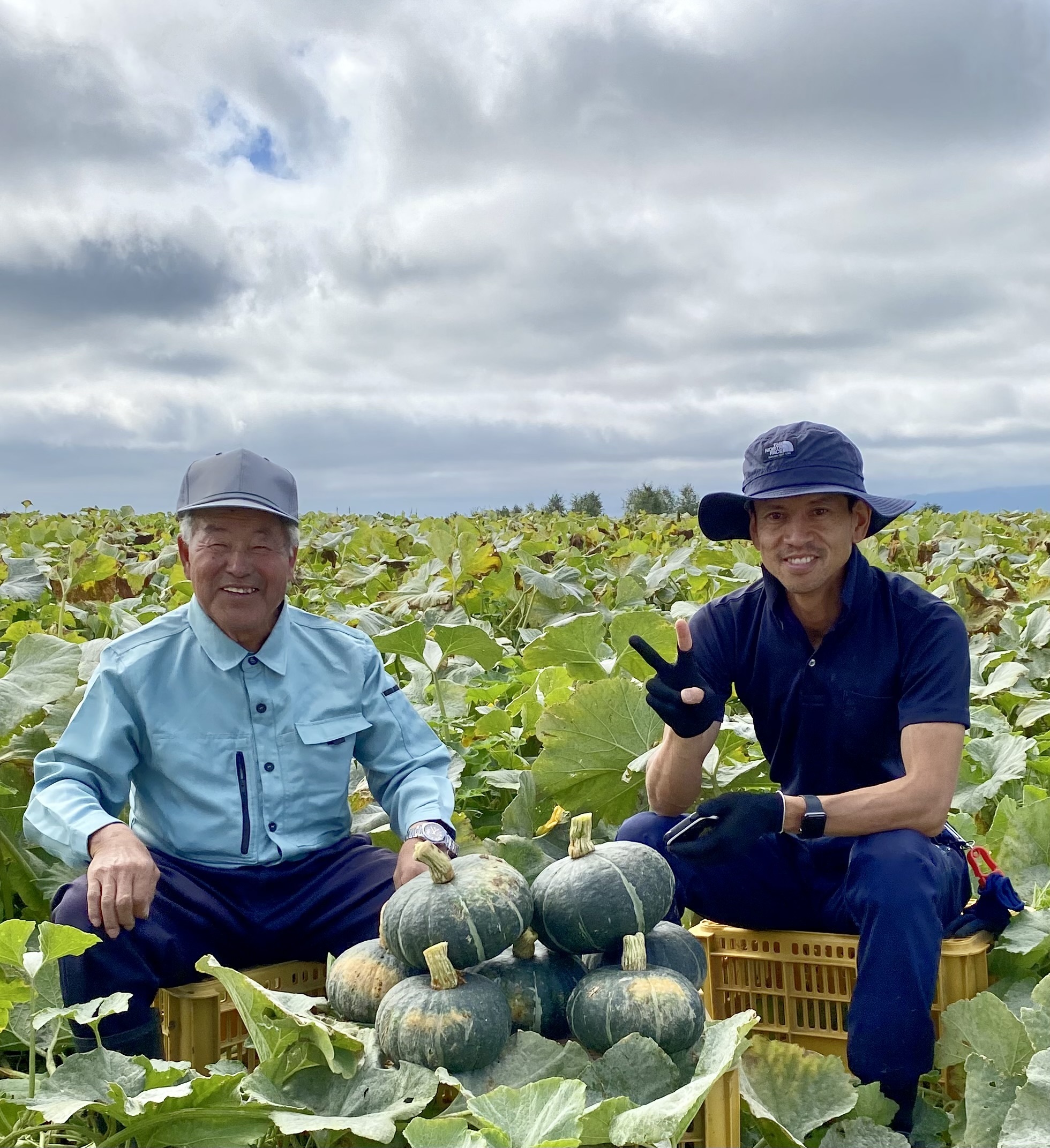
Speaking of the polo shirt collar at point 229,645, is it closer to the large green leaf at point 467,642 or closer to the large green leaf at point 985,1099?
the large green leaf at point 467,642

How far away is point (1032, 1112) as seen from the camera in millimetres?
2150

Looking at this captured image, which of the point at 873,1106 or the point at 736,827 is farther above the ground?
the point at 736,827

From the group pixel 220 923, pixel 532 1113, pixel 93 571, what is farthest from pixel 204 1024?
pixel 93 571

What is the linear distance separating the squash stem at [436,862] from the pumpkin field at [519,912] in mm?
59

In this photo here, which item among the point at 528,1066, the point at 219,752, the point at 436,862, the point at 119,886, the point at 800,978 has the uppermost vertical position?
the point at 219,752

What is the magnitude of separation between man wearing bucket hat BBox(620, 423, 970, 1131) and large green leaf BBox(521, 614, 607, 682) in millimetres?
1332

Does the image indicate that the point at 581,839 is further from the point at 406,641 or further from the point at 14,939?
the point at 406,641

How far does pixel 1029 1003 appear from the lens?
2.83 meters

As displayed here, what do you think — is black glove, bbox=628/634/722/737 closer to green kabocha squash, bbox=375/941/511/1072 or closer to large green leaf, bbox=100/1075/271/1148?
green kabocha squash, bbox=375/941/511/1072

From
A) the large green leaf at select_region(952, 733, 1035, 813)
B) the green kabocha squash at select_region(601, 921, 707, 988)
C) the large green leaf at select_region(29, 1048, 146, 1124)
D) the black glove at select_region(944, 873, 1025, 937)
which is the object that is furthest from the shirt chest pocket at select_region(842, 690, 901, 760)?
the large green leaf at select_region(29, 1048, 146, 1124)

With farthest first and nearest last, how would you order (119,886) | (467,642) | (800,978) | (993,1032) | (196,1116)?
1. (467,642)
2. (800,978)
3. (119,886)
4. (993,1032)
5. (196,1116)

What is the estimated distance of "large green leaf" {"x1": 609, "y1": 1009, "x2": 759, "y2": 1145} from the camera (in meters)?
1.89

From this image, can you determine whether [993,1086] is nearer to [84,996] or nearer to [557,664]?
[84,996]

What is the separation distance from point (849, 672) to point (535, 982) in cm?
115
